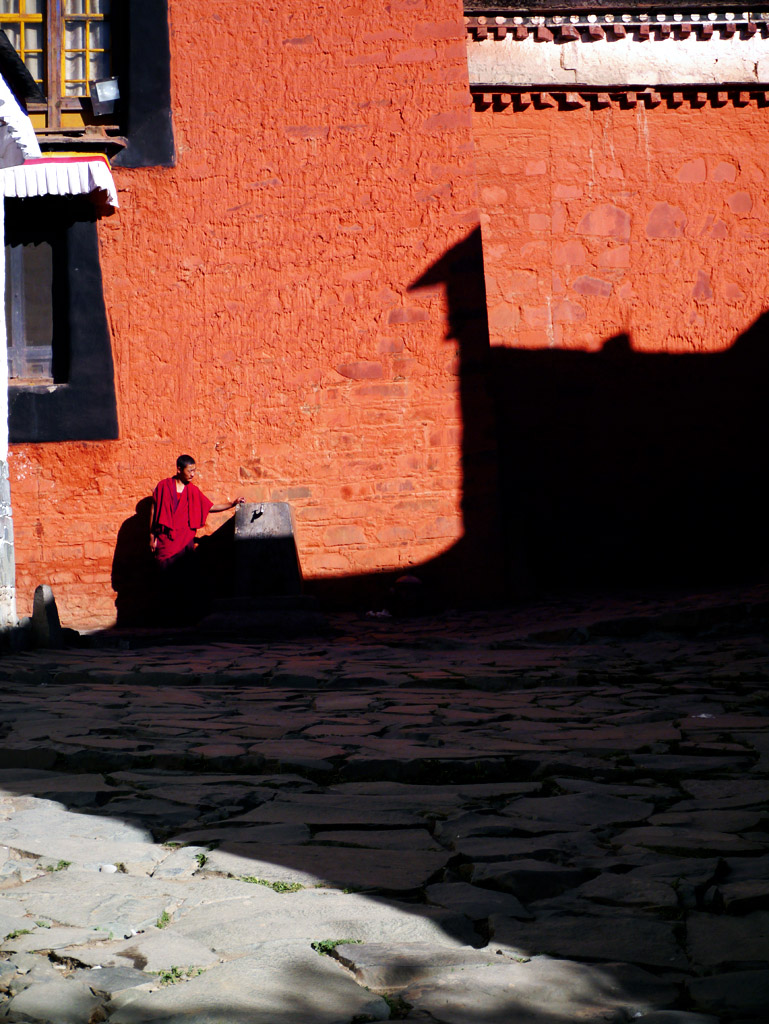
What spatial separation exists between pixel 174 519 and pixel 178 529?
85 mm

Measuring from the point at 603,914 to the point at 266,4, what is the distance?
27.7ft

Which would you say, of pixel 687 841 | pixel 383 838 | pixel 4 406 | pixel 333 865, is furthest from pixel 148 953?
pixel 4 406

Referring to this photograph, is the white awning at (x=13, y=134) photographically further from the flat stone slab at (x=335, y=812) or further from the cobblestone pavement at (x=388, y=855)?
the flat stone slab at (x=335, y=812)

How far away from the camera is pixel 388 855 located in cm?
213

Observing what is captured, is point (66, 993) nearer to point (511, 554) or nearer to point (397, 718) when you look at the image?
point (397, 718)

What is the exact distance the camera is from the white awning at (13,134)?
258 inches

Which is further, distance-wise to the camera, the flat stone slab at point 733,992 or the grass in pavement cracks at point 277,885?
the grass in pavement cracks at point 277,885

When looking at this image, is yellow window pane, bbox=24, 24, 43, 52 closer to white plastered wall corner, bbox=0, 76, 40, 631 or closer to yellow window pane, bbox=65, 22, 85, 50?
yellow window pane, bbox=65, 22, 85, 50

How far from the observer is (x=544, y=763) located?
290 cm

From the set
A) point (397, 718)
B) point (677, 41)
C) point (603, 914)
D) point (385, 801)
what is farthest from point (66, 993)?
point (677, 41)

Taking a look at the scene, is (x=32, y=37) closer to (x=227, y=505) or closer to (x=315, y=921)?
(x=227, y=505)

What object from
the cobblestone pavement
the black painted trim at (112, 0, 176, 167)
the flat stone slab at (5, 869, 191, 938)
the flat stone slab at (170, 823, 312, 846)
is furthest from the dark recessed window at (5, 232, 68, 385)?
the flat stone slab at (5, 869, 191, 938)

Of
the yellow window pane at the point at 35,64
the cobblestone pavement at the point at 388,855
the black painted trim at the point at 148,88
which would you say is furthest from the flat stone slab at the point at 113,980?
the yellow window pane at the point at 35,64

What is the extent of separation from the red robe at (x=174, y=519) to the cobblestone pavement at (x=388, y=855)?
3.45m
